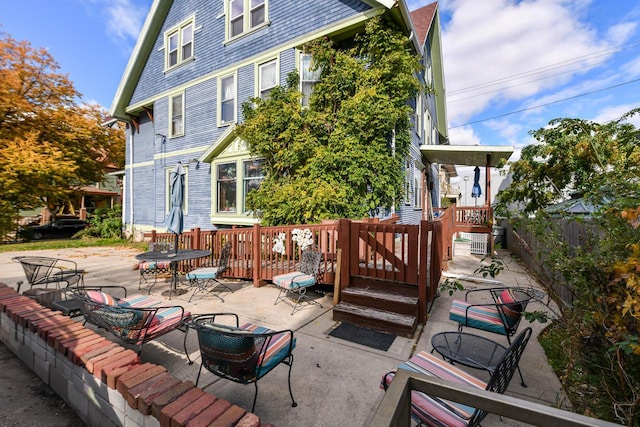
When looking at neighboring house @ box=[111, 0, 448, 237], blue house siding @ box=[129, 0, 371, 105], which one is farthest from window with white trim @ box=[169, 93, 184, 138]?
blue house siding @ box=[129, 0, 371, 105]

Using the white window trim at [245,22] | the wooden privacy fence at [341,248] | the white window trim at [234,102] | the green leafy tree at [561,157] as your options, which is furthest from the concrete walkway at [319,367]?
the white window trim at [245,22]

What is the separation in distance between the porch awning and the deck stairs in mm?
8287

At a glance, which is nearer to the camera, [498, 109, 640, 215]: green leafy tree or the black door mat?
the black door mat

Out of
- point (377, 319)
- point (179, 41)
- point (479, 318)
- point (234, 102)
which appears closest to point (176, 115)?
point (179, 41)

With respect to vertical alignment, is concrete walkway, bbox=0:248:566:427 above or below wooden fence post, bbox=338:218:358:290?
below

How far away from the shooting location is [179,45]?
43.5ft

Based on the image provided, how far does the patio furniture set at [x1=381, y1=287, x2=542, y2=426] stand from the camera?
1.95m

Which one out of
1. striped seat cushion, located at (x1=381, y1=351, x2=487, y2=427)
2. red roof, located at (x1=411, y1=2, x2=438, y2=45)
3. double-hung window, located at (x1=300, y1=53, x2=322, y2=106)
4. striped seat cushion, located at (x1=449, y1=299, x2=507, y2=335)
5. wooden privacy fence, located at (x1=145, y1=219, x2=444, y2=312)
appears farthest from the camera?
red roof, located at (x1=411, y1=2, x2=438, y2=45)

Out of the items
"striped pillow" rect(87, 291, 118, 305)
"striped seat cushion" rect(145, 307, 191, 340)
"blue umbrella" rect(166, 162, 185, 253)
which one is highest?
"blue umbrella" rect(166, 162, 185, 253)

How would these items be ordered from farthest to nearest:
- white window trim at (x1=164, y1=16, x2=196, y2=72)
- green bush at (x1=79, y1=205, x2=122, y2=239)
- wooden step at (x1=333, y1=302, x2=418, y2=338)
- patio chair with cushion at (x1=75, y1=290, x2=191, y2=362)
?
green bush at (x1=79, y1=205, x2=122, y2=239)
white window trim at (x1=164, y1=16, x2=196, y2=72)
wooden step at (x1=333, y1=302, x2=418, y2=338)
patio chair with cushion at (x1=75, y1=290, x2=191, y2=362)

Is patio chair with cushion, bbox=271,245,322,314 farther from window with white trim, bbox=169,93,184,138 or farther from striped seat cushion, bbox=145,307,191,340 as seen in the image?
window with white trim, bbox=169,93,184,138

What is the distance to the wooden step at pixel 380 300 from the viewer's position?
450 cm

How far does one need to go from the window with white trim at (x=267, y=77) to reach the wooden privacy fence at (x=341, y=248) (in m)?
5.83

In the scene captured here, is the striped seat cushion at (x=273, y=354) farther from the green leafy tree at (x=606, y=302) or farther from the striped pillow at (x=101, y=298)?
the green leafy tree at (x=606, y=302)
